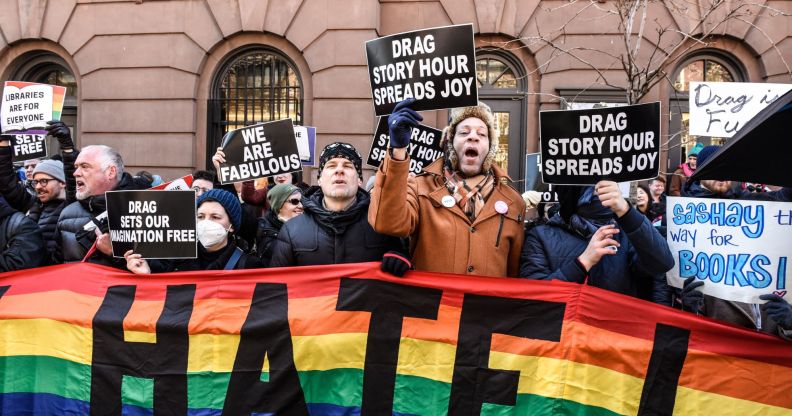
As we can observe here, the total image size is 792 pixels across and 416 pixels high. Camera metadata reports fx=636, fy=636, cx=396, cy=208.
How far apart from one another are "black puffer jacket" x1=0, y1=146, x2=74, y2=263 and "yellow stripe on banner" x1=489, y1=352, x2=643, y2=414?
3302 mm

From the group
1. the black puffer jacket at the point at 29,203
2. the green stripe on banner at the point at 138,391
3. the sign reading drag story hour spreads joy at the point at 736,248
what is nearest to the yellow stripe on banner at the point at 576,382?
the sign reading drag story hour spreads joy at the point at 736,248

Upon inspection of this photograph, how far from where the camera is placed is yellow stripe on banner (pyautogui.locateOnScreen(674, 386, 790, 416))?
294cm

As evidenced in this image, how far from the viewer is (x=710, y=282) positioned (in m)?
3.15

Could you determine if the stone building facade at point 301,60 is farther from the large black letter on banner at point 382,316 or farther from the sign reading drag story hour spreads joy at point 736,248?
the large black letter on banner at point 382,316

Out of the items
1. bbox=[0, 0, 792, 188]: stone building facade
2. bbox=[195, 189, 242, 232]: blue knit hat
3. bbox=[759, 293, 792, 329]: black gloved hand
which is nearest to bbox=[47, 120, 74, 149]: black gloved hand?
bbox=[195, 189, 242, 232]: blue knit hat

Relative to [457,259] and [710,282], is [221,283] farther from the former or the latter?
[710,282]

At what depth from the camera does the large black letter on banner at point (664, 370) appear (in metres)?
3.03

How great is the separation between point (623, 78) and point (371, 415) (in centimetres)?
898

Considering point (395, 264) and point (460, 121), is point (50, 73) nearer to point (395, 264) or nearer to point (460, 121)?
point (460, 121)

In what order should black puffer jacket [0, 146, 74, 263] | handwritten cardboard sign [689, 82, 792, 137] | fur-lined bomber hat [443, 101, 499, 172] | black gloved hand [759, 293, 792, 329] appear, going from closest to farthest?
black gloved hand [759, 293, 792, 329]
fur-lined bomber hat [443, 101, 499, 172]
black puffer jacket [0, 146, 74, 263]
handwritten cardboard sign [689, 82, 792, 137]

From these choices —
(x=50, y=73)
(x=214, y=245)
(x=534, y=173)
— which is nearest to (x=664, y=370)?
(x=214, y=245)

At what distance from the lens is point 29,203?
16.2 feet

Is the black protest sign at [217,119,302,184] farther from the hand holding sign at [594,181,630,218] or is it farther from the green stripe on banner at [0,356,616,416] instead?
the hand holding sign at [594,181,630,218]

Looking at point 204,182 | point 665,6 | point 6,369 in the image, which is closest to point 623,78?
point 665,6
